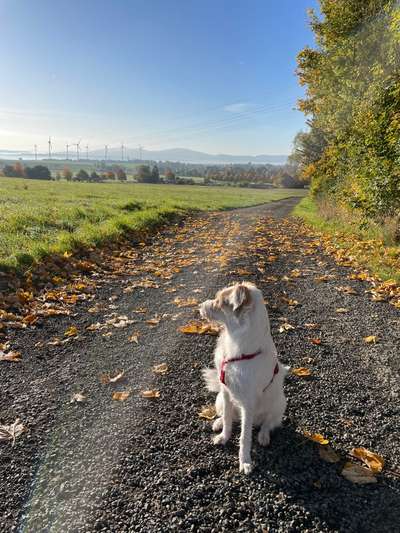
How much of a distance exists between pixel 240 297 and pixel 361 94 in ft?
52.4

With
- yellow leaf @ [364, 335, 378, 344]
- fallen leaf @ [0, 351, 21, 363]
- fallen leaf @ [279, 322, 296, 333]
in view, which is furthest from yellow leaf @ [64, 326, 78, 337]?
yellow leaf @ [364, 335, 378, 344]

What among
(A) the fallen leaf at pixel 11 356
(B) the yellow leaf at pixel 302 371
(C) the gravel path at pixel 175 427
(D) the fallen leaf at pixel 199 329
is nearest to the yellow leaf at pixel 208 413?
(C) the gravel path at pixel 175 427

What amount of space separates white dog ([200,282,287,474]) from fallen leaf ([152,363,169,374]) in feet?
4.15

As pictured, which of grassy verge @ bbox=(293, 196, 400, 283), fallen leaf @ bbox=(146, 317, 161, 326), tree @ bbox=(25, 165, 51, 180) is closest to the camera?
fallen leaf @ bbox=(146, 317, 161, 326)

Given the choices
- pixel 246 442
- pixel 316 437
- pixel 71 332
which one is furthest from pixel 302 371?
pixel 71 332

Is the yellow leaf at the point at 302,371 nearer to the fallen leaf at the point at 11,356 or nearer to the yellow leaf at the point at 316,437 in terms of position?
the yellow leaf at the point at 316,437

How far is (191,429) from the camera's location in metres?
3.72

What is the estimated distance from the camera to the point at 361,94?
1543 cm

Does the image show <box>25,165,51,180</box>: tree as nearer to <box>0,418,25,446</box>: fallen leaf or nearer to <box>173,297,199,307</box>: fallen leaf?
<box>173,297,199,307</box>: fallen leaf

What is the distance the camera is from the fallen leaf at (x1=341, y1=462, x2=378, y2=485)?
3.10m

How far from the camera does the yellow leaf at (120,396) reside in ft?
13.6

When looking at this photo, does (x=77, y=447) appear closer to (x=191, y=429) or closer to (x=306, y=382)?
(x=191, y=429)

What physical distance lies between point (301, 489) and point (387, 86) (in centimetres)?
1324

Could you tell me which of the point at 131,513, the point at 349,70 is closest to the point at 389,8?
the point at 349,70
